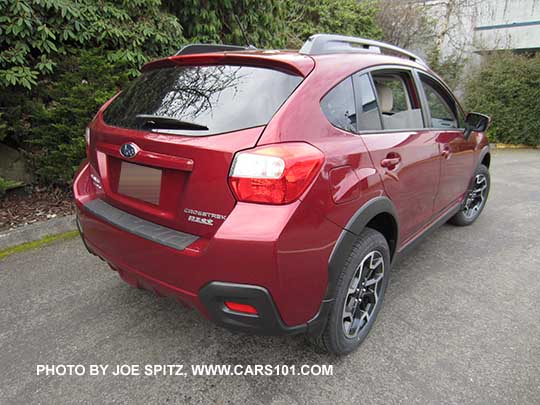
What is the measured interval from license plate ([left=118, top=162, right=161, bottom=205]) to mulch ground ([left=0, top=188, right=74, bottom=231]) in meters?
2.41

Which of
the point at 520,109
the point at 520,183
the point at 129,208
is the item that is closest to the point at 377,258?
the point at 129,208

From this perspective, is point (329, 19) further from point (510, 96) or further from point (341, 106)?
point (341, 106)

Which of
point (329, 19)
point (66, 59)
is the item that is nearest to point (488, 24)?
point (329, 19)

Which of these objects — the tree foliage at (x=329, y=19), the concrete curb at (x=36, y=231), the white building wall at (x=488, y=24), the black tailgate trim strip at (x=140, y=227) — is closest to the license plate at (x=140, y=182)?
the black tailgate trim strip at (x=140, y=227)

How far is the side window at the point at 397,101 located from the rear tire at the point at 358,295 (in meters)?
0.79

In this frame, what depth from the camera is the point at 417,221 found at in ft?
8.42

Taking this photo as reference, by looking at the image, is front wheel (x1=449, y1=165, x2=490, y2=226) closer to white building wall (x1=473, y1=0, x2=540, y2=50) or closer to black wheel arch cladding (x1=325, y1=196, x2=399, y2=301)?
black wheel arch cladding (x1=325, y1=196, x2=399, y2=301)

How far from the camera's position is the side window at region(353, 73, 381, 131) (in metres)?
1.93

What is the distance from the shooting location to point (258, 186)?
4.72ft

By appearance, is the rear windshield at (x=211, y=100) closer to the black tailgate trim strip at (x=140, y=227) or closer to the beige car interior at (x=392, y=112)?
the black tailgate trim strip at (x=140, y=227)

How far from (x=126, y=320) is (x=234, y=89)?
164cm

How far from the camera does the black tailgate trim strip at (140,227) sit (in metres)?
1.58

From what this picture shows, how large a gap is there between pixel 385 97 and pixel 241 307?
168cm

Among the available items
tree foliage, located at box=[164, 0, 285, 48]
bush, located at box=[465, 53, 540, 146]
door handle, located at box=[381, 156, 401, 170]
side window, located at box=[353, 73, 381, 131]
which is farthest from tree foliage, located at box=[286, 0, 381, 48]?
door handle, located at box=[381, 156, 401, 170]
